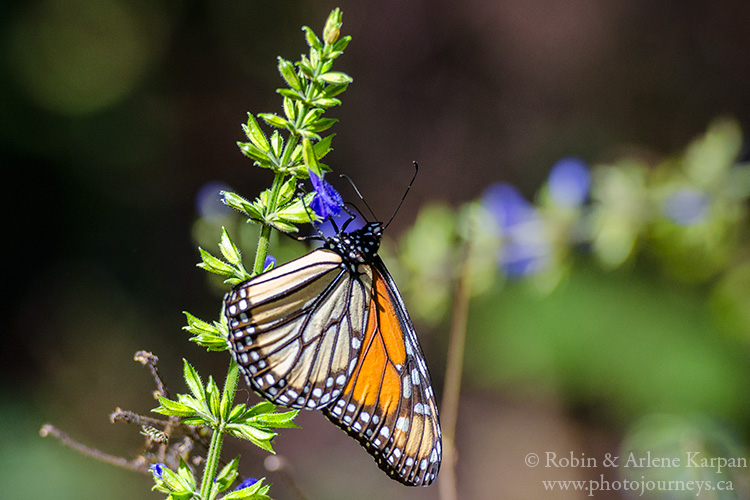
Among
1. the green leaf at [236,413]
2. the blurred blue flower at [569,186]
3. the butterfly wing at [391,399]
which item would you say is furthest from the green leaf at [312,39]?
the blurred blue flower at [569,186]

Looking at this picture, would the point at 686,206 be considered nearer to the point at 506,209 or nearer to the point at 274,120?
the point at 506,209

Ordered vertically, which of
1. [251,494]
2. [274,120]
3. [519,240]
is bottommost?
[251,494]

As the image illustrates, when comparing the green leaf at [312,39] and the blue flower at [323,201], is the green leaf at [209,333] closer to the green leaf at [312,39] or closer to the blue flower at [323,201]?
the blue flower at [323,201]

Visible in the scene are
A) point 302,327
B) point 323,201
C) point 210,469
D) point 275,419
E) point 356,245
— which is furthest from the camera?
point 356,245

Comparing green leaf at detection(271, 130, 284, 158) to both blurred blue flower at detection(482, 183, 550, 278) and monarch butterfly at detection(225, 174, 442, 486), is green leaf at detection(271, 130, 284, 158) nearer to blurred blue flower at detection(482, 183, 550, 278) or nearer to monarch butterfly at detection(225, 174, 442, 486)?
monarch butterfly at detection(225, 174, 442, 486)

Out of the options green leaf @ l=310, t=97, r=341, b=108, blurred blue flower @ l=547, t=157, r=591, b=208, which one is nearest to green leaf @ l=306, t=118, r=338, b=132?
green leaf @ l=310, t=97, r=341, b=108

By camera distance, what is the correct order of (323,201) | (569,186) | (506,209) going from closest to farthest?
(323,201) < (569,186) < (506,209)

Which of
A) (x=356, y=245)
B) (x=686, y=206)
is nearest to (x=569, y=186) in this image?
(x=686, y=206)
